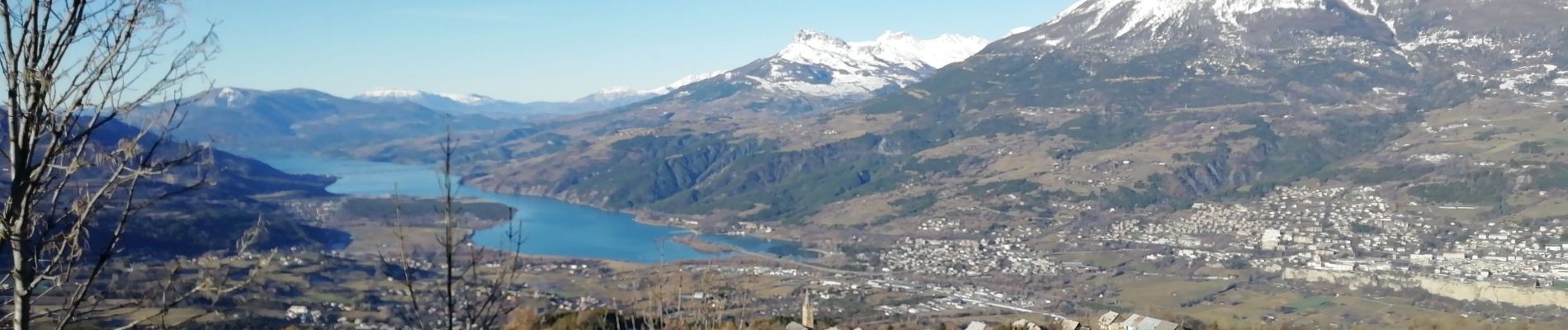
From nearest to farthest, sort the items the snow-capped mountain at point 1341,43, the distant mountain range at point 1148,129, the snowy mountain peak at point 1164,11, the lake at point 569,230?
the lake at point 569,230
the distant mountain range at point 1148,129
the snow-capped mountain at point 1341,43
the snowy mountain peak at point 1164,11

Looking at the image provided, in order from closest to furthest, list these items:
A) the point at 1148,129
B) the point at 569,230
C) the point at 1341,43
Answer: the point at 569,230, the point at 1148,129, the point at 1341,43

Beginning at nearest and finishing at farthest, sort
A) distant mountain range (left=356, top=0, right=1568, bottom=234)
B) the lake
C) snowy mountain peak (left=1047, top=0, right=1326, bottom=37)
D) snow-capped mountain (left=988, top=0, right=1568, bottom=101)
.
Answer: the lake < distant mountain range (left=356, top=0, right=1568, bottom=234) < snow-capped mountain (left=988, top=0, right=1568, bottom=101) < snowy mountain peak (left=1047, top=0, right=1326, bottom=37)

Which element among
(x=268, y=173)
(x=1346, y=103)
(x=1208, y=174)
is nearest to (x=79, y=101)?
(x=1208, y=174)

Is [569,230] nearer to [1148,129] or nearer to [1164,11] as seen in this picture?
[1148,129]

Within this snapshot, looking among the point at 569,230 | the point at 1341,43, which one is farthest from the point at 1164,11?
the point at 569,230

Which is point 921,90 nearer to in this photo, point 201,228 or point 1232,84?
point 1232,84

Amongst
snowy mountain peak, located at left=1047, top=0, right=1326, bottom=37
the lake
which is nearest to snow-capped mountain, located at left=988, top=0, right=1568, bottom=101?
snowy mountain peak, located at left=1047, top=0, right=1326, bottom=37

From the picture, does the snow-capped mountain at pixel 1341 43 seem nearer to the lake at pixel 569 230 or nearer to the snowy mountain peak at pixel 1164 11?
the snowy mountain peak at pixel 1164 11

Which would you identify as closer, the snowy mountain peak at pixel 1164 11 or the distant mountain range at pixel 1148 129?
the distant mountain range at pixel 1148 129

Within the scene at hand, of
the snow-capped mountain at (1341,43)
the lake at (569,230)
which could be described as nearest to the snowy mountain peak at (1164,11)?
the snow-capped mountain at (1341,43)

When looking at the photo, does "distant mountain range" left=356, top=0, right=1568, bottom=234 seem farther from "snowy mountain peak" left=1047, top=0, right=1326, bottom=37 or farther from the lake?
the lake
